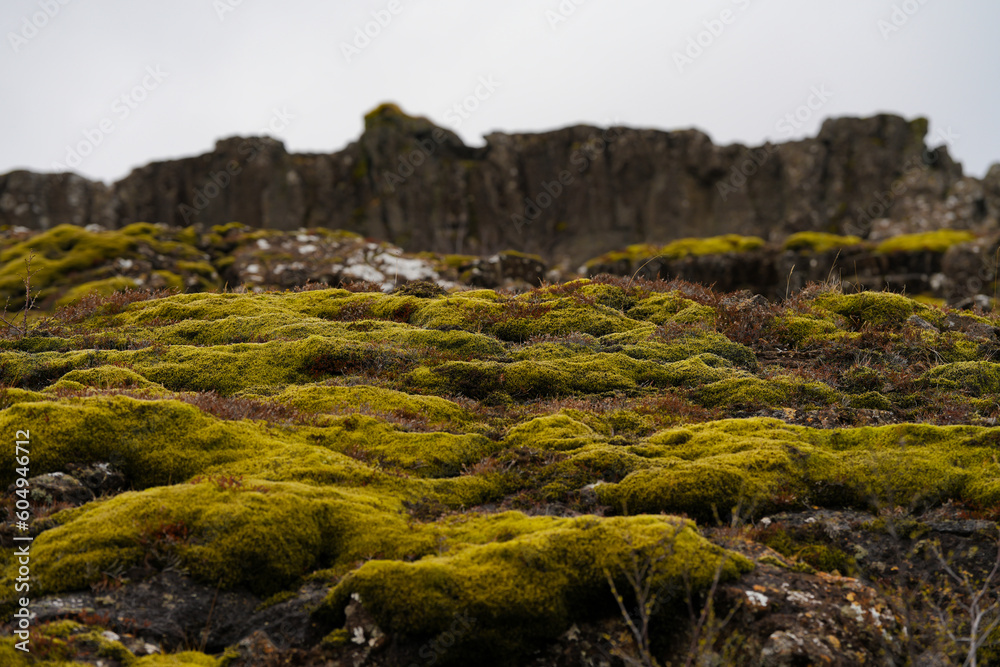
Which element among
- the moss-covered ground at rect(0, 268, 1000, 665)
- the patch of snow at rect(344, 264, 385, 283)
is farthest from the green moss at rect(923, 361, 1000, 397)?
the patch of snow at rect(344, 264, 385, 283)

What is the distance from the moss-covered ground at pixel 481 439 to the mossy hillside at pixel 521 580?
2cm

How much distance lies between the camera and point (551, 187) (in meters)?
96.8

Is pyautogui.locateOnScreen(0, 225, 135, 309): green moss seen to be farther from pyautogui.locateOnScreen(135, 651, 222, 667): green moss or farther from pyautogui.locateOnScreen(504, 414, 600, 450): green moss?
pyautogui.locateOnScreen(135, 651, 222, 667): green moss

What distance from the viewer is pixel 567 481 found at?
27.9 ft

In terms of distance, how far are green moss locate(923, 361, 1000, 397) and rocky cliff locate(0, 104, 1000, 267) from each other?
78028mm

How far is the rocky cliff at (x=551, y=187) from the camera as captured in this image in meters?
89.5

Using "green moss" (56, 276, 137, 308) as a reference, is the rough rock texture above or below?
below

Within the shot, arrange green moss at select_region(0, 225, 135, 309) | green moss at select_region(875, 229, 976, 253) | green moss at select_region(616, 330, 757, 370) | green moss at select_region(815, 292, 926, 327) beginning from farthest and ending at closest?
green moss at select_region(875, 229, 976, 253) < green moss at select_region(0, 225, 135, 309) < green moss at select_region(815, 292, 926, 327) < green moss at select_region(616, 330, 757, 370)

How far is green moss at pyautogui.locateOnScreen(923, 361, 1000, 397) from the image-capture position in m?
11.4

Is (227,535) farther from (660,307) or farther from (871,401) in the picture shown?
(660,307)

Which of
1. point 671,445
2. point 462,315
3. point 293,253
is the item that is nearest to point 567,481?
point 671,445

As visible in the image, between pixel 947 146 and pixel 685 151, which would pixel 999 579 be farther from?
pixel 947 146

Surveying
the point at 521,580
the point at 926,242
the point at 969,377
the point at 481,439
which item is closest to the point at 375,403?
the point at 481,439

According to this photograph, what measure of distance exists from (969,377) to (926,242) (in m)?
57.0
